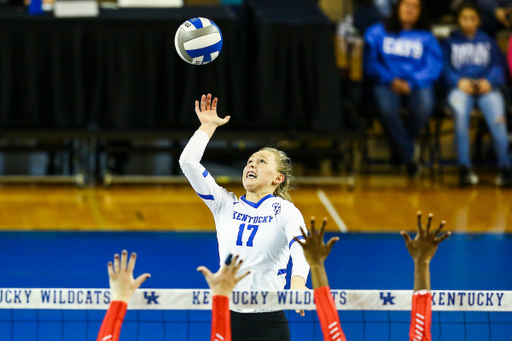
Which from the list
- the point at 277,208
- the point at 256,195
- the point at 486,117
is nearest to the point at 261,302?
the point at 277,208

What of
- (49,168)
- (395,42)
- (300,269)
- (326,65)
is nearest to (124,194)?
(49,168)

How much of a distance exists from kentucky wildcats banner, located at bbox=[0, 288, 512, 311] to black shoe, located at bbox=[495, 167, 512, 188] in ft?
20.6

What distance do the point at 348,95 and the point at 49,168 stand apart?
169 inches

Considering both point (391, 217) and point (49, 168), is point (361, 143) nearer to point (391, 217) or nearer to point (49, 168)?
point (391, 217)

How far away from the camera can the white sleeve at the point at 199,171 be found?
353cm

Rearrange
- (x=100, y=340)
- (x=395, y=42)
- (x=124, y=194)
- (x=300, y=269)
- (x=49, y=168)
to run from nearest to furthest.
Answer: (x=100, y=340)
(x=300, y=269)
(x=124, y=194)
(x=395, y=42)
(x=49, y=168)

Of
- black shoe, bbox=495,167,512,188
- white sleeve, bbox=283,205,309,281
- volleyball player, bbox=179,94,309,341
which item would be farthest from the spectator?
white sleeve, bbox=283,205,309,281

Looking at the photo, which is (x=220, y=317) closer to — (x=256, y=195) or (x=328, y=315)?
(x=328, y=315)

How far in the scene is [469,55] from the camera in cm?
937

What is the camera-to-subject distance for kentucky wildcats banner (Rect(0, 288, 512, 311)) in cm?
306

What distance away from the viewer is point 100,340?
2650mm

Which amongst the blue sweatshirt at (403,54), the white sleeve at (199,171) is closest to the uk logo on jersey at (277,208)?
the white sleeve at (199,171)

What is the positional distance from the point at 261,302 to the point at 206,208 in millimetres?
4810

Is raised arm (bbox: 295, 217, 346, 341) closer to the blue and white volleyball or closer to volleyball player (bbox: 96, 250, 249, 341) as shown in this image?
volleyball player (bbox: 96, 250, 249, 341)
